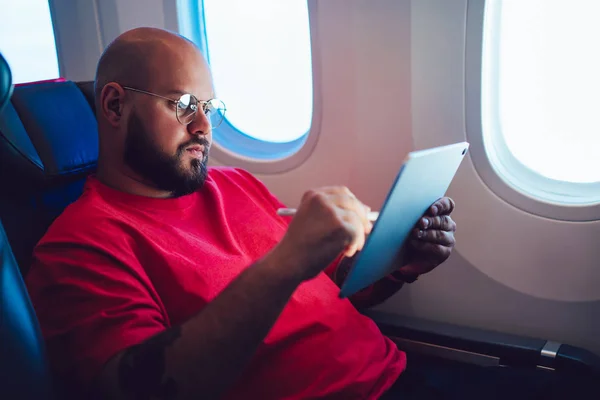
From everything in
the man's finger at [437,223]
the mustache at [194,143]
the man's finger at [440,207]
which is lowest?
the man's finger at [437,223]

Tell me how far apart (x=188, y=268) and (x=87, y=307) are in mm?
207

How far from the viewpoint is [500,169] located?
1.45 m

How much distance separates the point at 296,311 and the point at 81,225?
450 millimetres

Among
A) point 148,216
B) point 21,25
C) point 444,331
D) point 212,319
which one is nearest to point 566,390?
point 444,331

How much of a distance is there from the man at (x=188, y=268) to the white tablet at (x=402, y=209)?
67 mm

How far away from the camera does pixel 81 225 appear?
96 cm

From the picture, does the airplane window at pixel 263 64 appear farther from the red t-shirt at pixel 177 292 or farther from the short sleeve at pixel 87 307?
the short sleeve at pixel 87 307

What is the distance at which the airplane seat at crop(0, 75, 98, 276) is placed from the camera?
1092mm

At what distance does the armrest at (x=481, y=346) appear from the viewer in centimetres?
122

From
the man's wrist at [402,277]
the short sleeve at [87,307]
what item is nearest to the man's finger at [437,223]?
the man's wrist at [402,277]

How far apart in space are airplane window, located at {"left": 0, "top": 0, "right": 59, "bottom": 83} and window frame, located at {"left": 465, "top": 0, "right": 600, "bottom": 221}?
159 centimetres

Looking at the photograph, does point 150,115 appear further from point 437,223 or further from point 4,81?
point 437,223

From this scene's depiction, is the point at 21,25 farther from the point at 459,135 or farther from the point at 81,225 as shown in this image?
the point at 459,135

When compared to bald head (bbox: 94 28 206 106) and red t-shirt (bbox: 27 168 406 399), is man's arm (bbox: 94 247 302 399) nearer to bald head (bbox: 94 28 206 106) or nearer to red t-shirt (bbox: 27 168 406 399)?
red t-shirt (bbox: 27 168 406 399)
